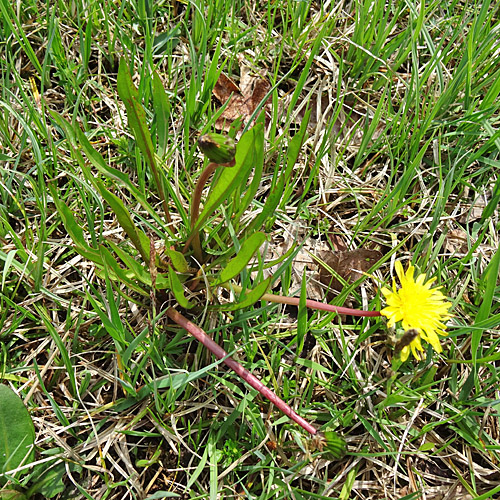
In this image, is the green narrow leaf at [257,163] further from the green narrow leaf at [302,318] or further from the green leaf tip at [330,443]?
the green leaf tip at [330,443]

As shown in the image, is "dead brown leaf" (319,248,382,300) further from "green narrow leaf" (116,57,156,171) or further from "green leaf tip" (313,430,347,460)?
"green narrow leaf" (116,57,156,171)

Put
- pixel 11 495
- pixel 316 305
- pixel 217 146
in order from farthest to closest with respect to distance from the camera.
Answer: pixel 316 305
pixel 11 495
pixel 217 146

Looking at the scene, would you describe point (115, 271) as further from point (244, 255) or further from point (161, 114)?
point (161, 114)

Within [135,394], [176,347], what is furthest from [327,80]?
[135,394]

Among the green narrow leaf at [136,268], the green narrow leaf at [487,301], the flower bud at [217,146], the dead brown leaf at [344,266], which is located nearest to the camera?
the flower bud at [217,146]

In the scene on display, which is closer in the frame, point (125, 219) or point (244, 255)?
point (244, 255)

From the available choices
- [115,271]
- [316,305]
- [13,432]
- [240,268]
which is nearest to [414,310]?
[316,305]

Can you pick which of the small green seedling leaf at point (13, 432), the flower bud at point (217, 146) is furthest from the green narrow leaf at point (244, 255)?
the small green seedling leaf at point (13, 432)
